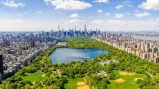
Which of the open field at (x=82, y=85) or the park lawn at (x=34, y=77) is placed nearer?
the open field at (x=82, y=85)

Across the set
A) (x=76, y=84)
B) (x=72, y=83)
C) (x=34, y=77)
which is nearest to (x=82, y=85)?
(x=76, y=84)

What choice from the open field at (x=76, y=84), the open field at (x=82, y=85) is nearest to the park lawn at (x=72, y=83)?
the open field at (x=76, y=84)

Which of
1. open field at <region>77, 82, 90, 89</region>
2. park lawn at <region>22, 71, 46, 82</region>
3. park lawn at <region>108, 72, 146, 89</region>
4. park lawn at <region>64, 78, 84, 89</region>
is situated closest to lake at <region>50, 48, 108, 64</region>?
park lawn at <region>22, 71, 46, 82</region>

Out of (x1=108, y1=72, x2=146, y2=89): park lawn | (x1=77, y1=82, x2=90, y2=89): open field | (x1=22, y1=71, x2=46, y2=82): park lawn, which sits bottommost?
(x1=108, y1=72, x2=146, y2=89): park lawn

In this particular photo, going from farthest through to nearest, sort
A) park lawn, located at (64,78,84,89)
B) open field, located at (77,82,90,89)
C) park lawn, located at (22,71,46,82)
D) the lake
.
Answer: the lake, park lawn, located at (22,71,46,82), park lawn, located at (64,78,84,89), open field, located at (77,82,90,89)

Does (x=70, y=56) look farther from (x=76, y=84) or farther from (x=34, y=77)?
(x=76, y=84)

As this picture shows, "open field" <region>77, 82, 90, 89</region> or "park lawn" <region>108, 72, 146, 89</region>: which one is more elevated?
"open field" <region>77, 82, 90, 89</region>

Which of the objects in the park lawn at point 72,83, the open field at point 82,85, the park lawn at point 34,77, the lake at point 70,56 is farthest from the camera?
the lake at point 70,56

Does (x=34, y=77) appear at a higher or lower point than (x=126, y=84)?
higher

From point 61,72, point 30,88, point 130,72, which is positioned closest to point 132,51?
point 130,72

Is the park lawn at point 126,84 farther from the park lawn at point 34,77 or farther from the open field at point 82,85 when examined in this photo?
the park lawn at point 34,77

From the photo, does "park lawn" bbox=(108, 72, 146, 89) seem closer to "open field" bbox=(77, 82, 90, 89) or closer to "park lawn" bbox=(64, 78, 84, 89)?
"open field" bbox=(77, 82, 90, 89)

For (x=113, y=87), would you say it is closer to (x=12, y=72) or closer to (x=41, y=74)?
(x=41, y=74)
